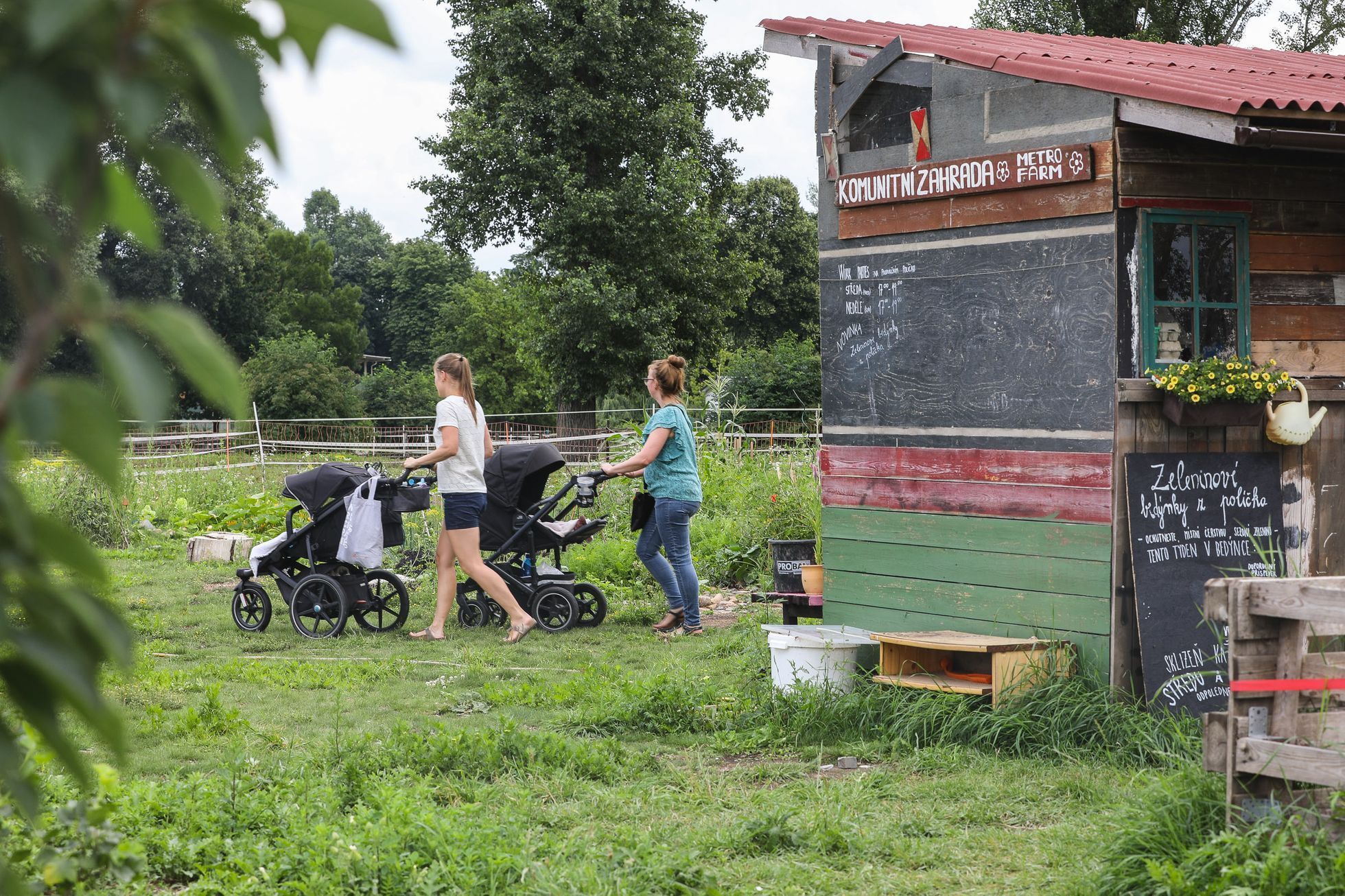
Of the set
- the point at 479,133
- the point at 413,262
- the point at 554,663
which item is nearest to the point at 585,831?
the point at 554,663

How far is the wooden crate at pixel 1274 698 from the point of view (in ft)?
11.3

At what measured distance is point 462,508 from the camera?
8078 mm

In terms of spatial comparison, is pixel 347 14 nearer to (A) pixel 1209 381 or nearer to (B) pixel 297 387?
(A) pixel 1209 381

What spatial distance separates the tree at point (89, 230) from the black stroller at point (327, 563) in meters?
7.55

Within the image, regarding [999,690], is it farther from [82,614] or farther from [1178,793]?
[82,614]

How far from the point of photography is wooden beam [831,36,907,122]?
6.26 meters

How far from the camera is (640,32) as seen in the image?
2875 cm

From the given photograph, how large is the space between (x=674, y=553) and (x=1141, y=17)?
2468 centimetres

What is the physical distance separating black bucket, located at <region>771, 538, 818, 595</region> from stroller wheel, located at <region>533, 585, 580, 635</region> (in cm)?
162

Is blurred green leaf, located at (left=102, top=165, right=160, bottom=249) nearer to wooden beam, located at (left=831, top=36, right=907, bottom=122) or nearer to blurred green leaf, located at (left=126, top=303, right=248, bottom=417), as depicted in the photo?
blurred green leaf, located at (left=126, top=303, right=248, bottom=417)

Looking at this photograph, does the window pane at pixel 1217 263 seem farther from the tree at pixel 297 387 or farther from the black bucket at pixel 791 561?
the tree at pixel 297 387

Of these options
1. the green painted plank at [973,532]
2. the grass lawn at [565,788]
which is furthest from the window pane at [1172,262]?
the grass lawn at [565,788]

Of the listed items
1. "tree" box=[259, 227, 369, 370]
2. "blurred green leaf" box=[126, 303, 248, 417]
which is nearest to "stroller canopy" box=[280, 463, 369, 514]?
"blurred green leaf" box=[126, 303, 248, 417]

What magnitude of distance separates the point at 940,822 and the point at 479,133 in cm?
2529
